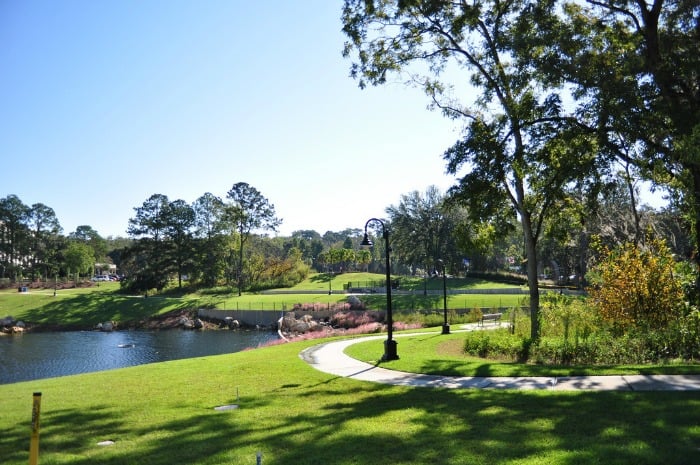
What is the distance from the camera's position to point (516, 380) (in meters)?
11.7

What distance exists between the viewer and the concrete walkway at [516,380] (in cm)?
991

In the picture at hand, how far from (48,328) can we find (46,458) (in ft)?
167

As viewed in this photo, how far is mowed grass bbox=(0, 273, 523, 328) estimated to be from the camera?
46656 millimetres

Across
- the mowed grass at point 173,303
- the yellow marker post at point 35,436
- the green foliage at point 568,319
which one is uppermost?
the yellow marker post at point 35,436

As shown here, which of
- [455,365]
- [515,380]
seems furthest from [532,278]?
[515,380]

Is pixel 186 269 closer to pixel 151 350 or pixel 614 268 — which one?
pixel 151 350

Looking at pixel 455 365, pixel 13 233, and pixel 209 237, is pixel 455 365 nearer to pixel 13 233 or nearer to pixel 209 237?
pixel 209 237

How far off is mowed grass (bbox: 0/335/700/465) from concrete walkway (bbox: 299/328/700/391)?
664 mm

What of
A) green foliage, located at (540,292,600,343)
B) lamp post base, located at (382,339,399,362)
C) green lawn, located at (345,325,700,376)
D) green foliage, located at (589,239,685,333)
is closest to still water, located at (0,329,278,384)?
green lawn, located at (345,325,700,376)

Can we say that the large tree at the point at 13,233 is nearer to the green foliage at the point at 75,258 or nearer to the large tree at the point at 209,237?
the green foliage at the point at 75,258

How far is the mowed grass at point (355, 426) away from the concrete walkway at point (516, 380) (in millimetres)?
664

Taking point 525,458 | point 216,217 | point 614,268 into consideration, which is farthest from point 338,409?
point 216,217

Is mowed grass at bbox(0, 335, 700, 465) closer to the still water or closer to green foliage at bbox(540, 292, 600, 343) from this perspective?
green foliage at bbox(540, 292, 600, 343)

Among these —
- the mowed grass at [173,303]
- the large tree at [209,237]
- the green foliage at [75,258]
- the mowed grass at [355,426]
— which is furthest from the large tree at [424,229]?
the mowed grass at [355,426]
